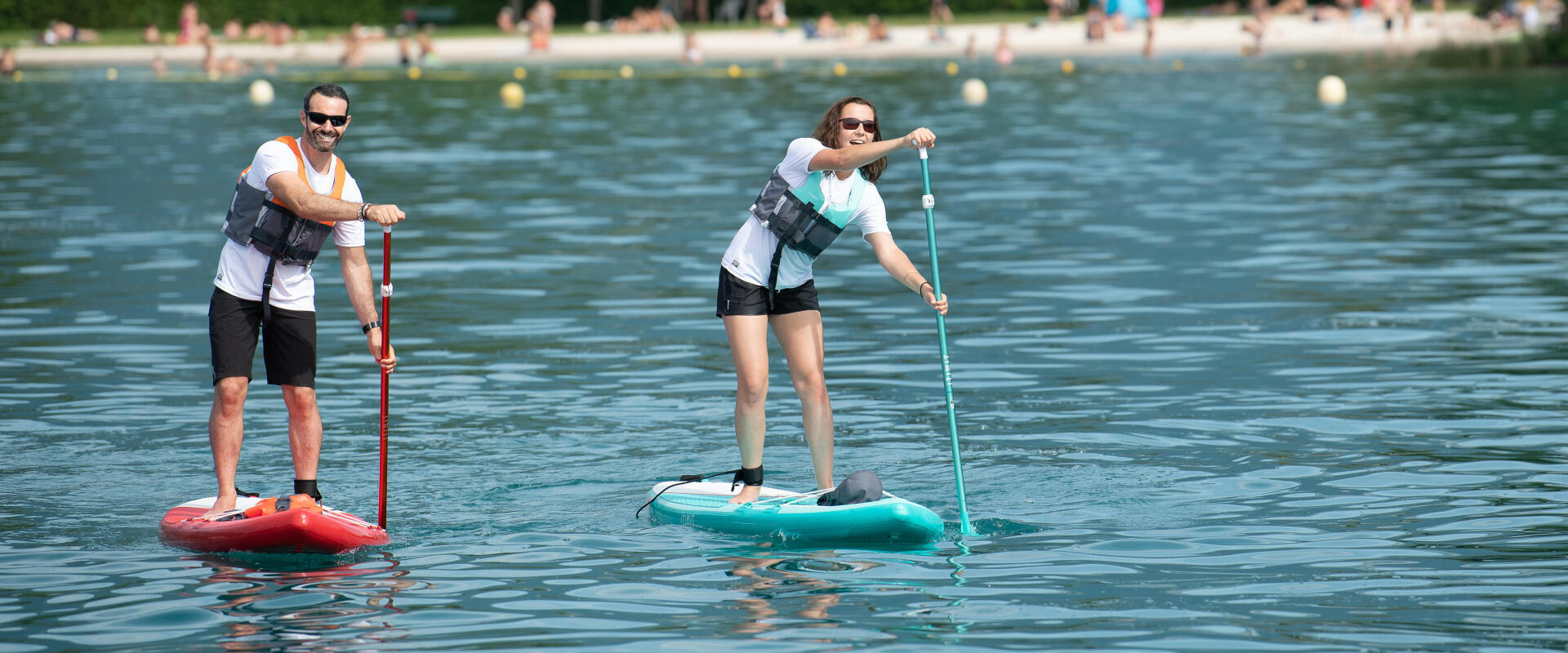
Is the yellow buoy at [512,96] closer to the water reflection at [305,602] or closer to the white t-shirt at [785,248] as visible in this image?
the white t-shirt at [785,248]

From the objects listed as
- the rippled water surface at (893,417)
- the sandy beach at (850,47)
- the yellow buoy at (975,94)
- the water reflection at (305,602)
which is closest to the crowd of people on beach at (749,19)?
the sandy beach at (850,47)

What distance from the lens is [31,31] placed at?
70.6 metres

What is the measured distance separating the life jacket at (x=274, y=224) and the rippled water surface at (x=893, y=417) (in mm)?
1528

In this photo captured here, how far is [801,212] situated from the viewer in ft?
29.8

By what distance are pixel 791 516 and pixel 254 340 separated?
2.79 m

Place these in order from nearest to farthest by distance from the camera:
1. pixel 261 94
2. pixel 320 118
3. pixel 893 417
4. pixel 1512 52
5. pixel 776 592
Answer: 1. pixel 776 592
2. pixel 320 118
3. pixel 893 417
4. pixel 261 94
5. pixel 1512 52

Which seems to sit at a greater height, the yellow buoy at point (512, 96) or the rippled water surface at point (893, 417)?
the yellow buoy at point (512, 96)

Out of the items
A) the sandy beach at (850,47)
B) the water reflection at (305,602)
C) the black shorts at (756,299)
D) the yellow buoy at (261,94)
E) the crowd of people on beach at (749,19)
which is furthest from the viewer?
the sandy beach at (850,47)

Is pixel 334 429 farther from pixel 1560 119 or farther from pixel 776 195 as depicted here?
pixel 1560 119

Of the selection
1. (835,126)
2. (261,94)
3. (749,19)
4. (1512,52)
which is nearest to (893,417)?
(835,126)

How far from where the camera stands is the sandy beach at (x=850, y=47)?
59281 millimetres

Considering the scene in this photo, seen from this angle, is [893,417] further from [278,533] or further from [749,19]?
[749,19]

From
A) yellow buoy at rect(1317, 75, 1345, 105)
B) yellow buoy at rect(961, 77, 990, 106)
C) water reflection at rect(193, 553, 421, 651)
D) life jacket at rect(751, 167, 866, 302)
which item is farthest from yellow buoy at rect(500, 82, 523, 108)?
water reflection at rect(193, 553, 421, 651)

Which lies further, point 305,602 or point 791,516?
point 791,516
